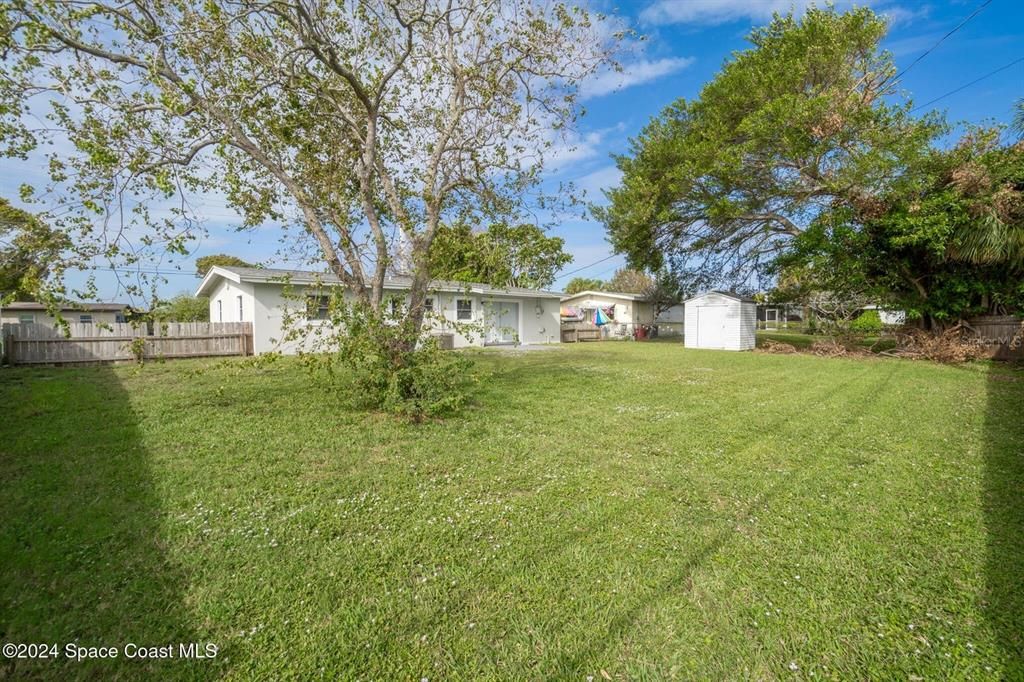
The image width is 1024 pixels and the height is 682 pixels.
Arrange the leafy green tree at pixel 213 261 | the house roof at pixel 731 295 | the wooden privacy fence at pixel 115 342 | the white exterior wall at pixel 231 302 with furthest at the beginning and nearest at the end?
the leafy green tree at pixel 213 261, the house roof at pixel 731 295, the white exterior wall at pixel 231 302, the wooden privacy fence at pixel 115 342

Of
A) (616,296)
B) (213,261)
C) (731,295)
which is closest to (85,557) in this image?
(731,295)

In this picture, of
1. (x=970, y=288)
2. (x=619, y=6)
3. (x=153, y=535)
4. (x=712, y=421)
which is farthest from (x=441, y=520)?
(x=970, y=288)

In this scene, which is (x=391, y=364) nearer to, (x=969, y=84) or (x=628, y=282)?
(x=969, y=84)

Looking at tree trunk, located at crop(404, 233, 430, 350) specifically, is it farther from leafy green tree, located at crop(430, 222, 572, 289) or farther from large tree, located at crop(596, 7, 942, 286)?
large tree, located at crop(596, 7, 942, 286)

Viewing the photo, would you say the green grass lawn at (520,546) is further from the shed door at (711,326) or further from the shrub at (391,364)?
Answer: the shed door at (711,326)

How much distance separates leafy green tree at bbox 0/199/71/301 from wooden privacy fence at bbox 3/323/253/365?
6775 millimetres

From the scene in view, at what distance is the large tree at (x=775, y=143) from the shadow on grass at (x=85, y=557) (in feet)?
48.8

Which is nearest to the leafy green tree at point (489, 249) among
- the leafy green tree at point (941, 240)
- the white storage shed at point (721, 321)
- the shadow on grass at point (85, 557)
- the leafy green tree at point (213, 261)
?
the shadow on grass at point (85, 557)

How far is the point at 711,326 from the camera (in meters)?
18.5

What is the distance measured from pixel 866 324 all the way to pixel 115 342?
2465 cm

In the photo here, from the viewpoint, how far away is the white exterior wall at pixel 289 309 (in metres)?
14.1

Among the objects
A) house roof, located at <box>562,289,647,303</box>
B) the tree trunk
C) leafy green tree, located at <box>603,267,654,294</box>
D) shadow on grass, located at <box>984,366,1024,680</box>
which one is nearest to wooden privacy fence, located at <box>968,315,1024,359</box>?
shadow on grass, located at <box>984,366,1024,680</box>

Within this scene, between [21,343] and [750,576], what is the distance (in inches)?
647

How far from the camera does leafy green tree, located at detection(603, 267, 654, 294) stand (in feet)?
164
